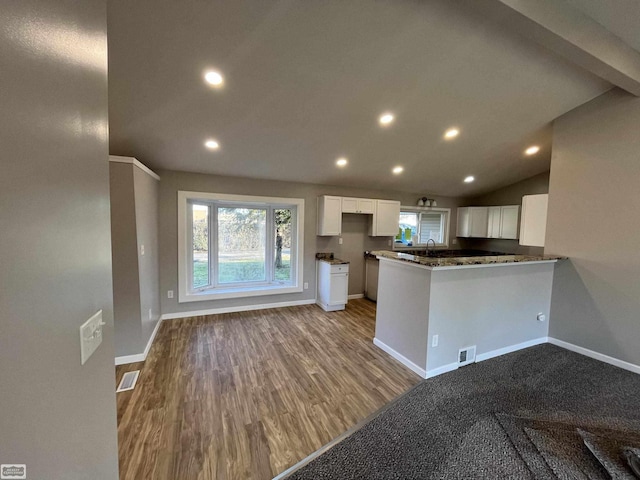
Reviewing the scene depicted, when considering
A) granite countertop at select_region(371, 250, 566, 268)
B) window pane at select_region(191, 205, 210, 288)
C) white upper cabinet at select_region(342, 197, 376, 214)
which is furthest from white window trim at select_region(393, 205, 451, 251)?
window pane at select_region(191, 205, 210, 288)

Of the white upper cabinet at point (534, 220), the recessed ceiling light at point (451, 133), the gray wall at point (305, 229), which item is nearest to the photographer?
the recessed ceiling light at point (451, 133)

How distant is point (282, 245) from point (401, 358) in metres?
2.90

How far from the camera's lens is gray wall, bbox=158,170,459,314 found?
3846 millimetres

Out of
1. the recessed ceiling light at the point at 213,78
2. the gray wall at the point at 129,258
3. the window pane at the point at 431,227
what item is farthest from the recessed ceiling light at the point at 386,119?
the window pane at the point at 431,227

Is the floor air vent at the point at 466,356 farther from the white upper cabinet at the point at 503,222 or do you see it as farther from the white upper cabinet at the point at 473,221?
the white upper cabinet at the point at 473,221

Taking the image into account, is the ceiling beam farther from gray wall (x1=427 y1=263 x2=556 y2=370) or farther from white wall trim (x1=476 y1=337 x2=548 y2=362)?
white wall trim (x1=476 y1=337 x2=548 y2=362)

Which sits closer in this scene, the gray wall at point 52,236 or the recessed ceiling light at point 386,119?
the gray wall at point 52,236

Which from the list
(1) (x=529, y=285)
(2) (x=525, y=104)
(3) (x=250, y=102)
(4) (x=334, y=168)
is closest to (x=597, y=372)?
(1) (x=529, y=285)

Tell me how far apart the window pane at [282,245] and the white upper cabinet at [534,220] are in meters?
3.68

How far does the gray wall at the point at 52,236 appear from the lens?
1.63ft

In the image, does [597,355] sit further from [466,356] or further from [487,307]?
[466,356]

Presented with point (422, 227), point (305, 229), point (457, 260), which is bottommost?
point (457, 260)

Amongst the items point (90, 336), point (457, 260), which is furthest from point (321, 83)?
point (90, 336)

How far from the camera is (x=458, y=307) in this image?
8.50 feet
